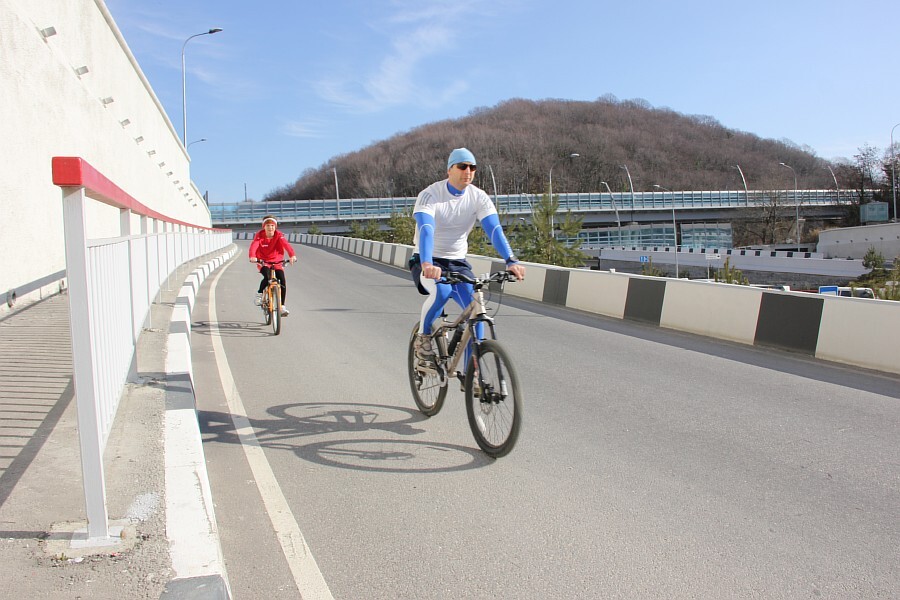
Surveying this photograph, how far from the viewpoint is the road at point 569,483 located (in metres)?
3.35

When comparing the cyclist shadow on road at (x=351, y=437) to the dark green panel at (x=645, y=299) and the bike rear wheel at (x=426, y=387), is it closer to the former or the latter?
the bike rear wheel at (x=426, y=387)

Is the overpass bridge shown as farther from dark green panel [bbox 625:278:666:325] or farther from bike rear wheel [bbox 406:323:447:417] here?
bike rear wheel [bbox 406:323:447:417]

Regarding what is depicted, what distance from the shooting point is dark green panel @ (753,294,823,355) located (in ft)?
29.9

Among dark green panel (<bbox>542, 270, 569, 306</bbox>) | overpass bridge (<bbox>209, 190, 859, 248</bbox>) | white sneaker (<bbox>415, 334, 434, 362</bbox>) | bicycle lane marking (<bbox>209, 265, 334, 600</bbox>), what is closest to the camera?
bicycle lane marking (<bbox>209, 265, 334, 600</bbox>)

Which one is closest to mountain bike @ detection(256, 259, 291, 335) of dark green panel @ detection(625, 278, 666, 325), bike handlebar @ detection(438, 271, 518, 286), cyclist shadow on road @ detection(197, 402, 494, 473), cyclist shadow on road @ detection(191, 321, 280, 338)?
cyclist shadow on road @ detection(191, 321, 280, 338)

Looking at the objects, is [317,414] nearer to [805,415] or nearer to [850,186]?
[805,415]

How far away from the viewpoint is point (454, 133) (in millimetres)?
196750

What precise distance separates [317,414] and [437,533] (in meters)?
2.55

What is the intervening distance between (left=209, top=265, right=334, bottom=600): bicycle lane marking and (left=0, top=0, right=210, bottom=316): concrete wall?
235 inches

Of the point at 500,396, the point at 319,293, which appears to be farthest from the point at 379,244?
the point at 500,396

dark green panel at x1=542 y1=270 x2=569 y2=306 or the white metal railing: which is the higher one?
the white metal railing

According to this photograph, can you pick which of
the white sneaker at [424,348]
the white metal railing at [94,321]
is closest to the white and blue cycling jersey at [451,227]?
the white sneaker at [424,348]

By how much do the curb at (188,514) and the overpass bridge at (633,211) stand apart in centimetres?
8151

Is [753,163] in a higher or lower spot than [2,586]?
higher
